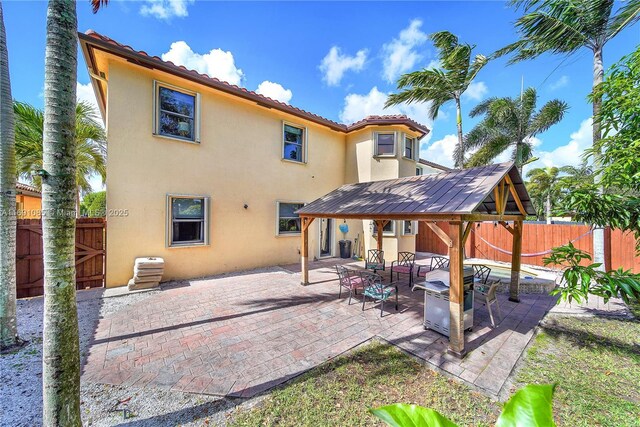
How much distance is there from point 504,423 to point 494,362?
431 centimetres

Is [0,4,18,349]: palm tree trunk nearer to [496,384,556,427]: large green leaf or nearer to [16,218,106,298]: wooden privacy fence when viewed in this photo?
[16,218,106,298]: wooden privacy fence

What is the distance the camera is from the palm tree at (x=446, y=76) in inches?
383

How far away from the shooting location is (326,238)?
1252 centimetres

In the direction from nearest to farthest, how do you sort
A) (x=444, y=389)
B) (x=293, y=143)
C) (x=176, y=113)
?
(x=444, y=389), (x=176, y=113), (x=293, y=143)

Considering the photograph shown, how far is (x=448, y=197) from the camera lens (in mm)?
4574

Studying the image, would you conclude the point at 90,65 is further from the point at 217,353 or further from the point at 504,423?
the point at 504,423

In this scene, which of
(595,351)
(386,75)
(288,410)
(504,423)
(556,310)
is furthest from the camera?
(386,75)

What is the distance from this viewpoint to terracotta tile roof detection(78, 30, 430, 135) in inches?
259

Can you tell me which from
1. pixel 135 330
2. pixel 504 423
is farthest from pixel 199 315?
pixel 504 423

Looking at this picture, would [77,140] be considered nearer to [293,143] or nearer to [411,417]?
→ [293,143]

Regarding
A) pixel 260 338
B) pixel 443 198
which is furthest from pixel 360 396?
pixel 443 198

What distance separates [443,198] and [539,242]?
9.11 m

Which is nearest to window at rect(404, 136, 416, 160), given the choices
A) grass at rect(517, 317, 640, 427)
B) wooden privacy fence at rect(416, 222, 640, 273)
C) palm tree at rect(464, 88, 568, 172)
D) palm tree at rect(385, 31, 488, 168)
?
palm tree at rect(385, 31, 488, 168)

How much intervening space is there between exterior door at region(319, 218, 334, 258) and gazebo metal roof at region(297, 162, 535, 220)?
4.80m
